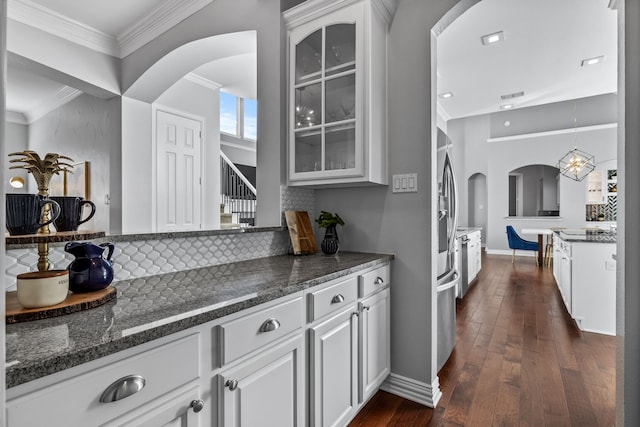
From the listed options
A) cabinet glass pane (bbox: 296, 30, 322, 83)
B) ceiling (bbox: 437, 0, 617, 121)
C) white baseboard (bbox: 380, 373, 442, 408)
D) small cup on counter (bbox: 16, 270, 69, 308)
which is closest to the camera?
small cup on counter (bbox: 16, 270, 69, 308)

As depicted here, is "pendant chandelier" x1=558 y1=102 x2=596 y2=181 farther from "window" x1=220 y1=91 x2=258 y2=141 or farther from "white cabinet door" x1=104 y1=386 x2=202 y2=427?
"white cabinet door" x1=104 y1=386 x2=202 y2=427

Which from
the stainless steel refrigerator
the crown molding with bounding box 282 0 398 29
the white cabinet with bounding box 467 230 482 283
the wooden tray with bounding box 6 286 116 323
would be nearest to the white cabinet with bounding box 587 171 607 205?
the white cabinet with bounding box 467 230 482 283

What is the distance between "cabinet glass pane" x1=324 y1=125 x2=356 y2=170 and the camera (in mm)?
2062

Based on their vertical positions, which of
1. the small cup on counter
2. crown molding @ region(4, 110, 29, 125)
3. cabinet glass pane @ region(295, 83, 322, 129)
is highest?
crown molding @ region(4, 110, 29, 125)

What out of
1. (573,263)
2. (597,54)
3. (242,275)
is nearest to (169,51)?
(242,275)

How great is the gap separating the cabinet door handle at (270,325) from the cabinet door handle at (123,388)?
43cm

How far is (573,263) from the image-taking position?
10.7ft

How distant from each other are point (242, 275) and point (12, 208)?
2.74 ft

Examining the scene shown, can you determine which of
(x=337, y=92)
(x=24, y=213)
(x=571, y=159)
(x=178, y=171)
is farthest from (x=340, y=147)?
(x=571, y=159)

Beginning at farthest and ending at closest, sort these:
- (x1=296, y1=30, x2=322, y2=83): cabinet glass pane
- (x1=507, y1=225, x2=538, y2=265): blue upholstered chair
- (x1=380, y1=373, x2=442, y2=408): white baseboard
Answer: (x1=507, y1=225, x2=538, y2=265): blue upholstered chair < (x1=296, y1=30, x2=322, y2=83): cabinet glass pane < (x1=380, y1=373, x2=442, y2=408): white baseboard

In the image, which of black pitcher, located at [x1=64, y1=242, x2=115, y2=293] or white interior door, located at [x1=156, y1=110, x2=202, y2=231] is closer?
black pitcher, located at [x1=64, y1=242, x2=115, y2=293]

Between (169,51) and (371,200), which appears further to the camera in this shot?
(169,51)

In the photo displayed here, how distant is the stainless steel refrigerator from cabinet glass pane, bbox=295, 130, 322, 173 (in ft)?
2.77

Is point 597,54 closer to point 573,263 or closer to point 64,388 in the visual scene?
point 573,263
